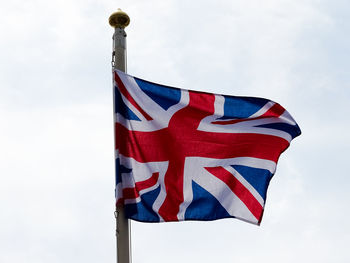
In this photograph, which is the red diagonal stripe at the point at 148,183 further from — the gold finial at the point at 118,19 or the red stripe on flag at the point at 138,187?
the gold finial at the point at 118,19

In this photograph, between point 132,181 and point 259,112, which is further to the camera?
point 259,112

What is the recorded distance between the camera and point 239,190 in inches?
487

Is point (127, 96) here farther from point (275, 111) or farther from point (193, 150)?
point (275, 111)

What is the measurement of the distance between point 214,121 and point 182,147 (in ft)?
3.31

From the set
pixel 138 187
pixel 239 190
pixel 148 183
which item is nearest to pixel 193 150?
pixel 239 190

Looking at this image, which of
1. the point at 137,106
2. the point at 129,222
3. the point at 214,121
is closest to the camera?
the point at 129,222

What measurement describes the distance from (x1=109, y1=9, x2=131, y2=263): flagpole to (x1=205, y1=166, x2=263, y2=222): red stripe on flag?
2.25 m

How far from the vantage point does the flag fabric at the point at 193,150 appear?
11.5 metres

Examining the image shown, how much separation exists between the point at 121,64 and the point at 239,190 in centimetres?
316

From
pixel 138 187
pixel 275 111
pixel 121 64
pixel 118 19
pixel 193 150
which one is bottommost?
pixel 138 187

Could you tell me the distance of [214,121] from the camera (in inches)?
510

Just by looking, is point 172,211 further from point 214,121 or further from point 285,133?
point 285,133

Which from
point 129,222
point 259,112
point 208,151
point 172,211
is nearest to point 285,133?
point 259,112

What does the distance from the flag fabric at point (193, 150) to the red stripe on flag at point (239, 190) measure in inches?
0.7
